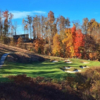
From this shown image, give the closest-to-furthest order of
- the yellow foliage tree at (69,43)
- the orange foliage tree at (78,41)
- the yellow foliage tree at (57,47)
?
the orange foliage tree at (78,41) → the yellow foliage tree at (69,43) → the yellow foliage tree at (57,47)

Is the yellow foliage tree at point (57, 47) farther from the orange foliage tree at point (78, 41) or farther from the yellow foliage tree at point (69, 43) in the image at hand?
the orange foliage tree at point (78, 41)

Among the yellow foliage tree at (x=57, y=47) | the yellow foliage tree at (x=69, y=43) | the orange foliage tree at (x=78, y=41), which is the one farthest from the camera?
the yellow foliage tree at (x=57, y=47)

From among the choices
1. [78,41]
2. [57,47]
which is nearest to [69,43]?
[78,41]

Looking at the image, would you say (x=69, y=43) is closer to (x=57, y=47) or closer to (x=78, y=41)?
(x=78, y=41)

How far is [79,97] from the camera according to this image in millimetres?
8969

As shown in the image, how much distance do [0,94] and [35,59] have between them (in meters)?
19.4

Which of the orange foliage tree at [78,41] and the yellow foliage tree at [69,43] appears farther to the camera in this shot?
the yellow foliage tree at [69,43]

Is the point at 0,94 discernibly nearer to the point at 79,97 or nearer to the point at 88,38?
the point at 79,97

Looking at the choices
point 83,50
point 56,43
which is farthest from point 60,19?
point 83,50

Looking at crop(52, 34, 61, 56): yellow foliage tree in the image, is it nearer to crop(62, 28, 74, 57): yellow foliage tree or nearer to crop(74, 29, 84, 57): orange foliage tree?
crop(62, 28, 74, 57): yellow foliage tree

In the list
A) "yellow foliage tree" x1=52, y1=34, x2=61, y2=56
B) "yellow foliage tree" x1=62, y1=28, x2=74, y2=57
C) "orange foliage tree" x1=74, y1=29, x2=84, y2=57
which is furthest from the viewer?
"yellow foliage tree" x1=52, y1=34, x2=61, y2=56

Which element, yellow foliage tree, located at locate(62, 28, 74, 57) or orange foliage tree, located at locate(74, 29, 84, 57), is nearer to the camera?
orange foliage tree, located at locate(74, 29, 84, 57)

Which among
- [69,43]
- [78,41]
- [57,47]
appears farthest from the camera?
[57,47]

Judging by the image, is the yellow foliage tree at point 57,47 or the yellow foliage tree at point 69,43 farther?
the yellow foliage tree at point 57,47
